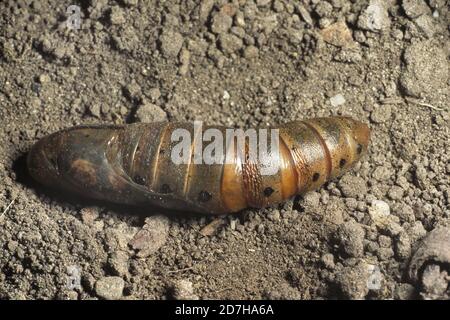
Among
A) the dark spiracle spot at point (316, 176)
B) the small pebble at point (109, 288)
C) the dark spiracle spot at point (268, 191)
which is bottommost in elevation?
the small pebble at point (109, 288)

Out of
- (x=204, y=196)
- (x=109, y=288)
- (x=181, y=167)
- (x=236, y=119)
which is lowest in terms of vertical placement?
(x=109, y=288)

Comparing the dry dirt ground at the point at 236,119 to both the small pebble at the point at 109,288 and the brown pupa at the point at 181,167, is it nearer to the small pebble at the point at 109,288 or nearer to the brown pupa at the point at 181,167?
the small pebble at the point at 109,288

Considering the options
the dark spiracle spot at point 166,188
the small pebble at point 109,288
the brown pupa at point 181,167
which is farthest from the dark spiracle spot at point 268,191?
the small pebble at point 109,288

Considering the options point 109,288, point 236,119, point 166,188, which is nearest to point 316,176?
point 236,119

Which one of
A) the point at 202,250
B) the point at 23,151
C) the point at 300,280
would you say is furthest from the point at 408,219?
the point at 23,151

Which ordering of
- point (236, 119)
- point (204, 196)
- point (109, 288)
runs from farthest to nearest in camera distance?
1. point (236, 119)
2. point (204, 196)
3. point (109, 288)

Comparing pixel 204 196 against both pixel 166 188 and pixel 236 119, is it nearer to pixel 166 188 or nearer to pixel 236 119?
pixel 166 188
